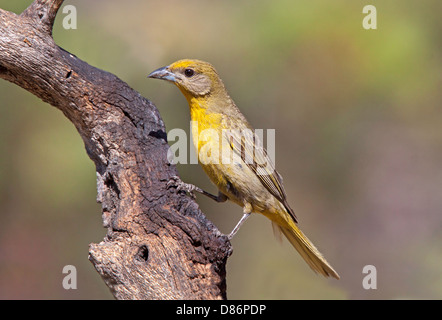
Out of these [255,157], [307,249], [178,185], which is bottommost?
[307,249]

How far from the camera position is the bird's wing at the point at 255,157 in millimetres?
4754

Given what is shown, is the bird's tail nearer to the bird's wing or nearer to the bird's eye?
the bird's wing

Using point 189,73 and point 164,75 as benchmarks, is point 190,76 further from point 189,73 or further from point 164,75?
point 164,75

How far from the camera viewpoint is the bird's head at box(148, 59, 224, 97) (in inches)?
194

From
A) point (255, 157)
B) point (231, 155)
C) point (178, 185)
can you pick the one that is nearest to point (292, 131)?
point (255, 157)

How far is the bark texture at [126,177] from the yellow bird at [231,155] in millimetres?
524

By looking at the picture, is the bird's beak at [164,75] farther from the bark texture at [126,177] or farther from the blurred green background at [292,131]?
the blurred green background at [292,131]

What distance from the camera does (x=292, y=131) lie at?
740 centimetres

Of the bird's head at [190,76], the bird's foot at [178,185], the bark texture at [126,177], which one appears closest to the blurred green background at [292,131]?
the bird's head at [190,76]

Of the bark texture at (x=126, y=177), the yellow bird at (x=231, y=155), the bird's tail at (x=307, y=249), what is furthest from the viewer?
the bird's tail at (x=307, y=249)

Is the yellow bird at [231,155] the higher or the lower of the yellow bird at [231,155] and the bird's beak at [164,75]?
the lower

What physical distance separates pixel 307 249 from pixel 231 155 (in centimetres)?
117
